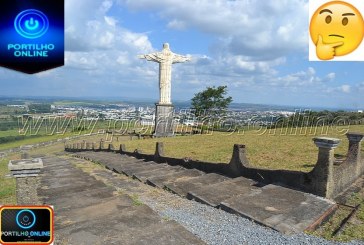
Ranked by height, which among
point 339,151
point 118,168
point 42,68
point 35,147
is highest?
point 42,68

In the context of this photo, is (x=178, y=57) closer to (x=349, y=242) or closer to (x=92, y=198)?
(x=92, y=198)

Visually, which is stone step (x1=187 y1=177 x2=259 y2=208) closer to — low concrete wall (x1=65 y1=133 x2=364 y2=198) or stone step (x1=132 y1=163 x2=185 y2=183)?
low concrete wall (x1=65 y1=133 x2=364 y2=198)

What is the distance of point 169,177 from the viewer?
8820mm

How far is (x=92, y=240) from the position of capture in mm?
4215

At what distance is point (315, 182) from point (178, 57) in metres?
19.8

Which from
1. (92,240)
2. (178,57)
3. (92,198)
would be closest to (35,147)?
(178,57)

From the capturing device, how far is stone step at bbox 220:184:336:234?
503cm

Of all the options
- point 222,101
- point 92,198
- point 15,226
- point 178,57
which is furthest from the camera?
point 222,101

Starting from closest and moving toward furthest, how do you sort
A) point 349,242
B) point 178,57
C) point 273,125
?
point 349,242
point 178,57
point 273,125

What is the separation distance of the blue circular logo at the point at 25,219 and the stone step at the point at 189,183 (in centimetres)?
408

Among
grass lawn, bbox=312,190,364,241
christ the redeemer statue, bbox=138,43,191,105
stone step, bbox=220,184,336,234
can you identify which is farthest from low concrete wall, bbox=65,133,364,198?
christ the redeemer statue, bbox=138,43,191,105

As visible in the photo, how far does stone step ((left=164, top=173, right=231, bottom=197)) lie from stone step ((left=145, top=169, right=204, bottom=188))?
0.23 meters

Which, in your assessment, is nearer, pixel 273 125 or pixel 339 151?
pixel 339 151

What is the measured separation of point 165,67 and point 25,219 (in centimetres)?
2188
